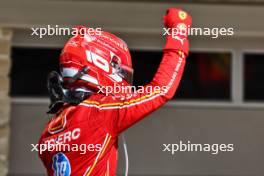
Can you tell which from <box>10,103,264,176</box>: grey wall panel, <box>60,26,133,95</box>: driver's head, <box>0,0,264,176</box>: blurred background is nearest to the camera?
<box>60,26,133,95</box>: driver's head

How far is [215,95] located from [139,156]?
91 centimetres

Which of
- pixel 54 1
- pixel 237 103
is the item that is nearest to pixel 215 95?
pixel 237 103

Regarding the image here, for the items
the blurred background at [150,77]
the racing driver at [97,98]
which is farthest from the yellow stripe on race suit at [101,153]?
the blurred background at [150,77]

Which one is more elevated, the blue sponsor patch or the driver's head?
the driver's head

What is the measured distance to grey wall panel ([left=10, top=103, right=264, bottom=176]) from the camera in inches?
241

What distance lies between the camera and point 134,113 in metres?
2.63

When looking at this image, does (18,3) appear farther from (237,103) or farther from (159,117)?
(237,103)

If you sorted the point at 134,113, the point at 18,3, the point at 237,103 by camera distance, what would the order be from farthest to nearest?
the point at 237,103 < the point at 18,3 < the point at 134,113

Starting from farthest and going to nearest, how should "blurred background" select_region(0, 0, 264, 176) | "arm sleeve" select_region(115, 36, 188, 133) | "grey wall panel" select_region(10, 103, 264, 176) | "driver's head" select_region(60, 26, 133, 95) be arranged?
"grey wall panel" select_region(10, 103, 264, 176) < "blurred background" select_region(0, 0, 264, 176) < "driver's head" select_region(60, 26, 133, 95) < "arm sleeve" select_region(115, 36, 188, 133)

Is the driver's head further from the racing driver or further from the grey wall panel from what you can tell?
the grey wall panel

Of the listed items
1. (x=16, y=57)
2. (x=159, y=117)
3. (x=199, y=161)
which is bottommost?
(x=199, y=161)

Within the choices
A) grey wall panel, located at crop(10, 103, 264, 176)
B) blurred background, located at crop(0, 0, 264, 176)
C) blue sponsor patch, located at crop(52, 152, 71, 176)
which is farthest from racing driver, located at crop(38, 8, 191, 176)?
grey wall panel, located at crop(10, 103, 264, 176)
